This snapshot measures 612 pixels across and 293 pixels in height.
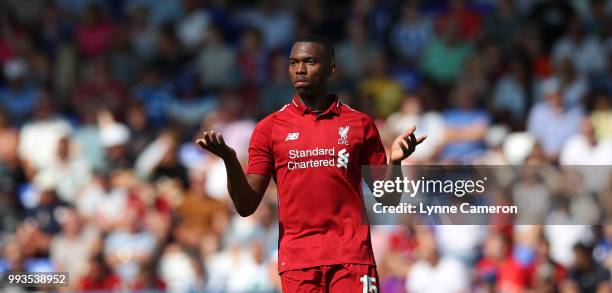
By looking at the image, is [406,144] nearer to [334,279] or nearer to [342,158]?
[342,158]

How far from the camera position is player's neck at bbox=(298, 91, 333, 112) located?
7590 mm

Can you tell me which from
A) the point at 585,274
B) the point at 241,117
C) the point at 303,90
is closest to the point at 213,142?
the point at 303,90

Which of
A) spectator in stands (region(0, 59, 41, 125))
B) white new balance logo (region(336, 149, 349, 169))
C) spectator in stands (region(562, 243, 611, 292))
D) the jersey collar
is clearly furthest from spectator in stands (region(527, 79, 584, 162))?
white new balance logo (region(336, 149, 349, 169))

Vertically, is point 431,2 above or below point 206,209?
above

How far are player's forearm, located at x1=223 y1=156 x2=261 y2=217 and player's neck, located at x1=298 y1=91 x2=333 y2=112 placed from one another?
0.58 meters

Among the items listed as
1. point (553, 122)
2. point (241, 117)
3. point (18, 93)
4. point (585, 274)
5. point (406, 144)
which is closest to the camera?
point (406, 144)

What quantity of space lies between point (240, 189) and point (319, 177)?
454 millimetres

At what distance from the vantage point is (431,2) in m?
17.3

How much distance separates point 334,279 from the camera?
7312 millimetres

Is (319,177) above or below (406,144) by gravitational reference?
below

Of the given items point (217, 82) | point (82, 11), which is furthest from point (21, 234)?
point (82, 11)

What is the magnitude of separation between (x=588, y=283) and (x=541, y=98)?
12.0 ft

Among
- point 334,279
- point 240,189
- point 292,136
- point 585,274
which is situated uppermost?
point 585,274

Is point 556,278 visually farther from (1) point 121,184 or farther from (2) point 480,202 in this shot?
(1) point 121,184
